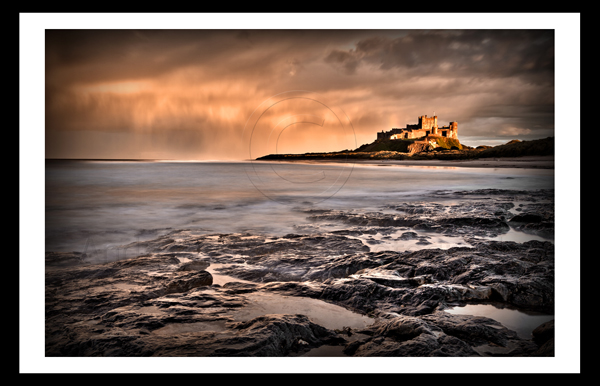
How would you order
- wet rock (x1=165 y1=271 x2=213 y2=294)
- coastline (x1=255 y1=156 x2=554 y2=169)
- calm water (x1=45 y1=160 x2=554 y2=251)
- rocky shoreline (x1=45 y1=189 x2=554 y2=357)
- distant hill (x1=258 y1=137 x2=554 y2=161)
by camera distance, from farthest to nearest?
1. distant hill (x1=258 y1=137 x2=554 y2=161)
2. coastline (x1=255 y1=156 x2=554 y2=169)
3. calm water (x1=45 y1=160 x2=554 y2=251)
4. wet rock (x1=165 y1=271 x2=213 y2=294)
5. rocky shoreline (x1=45 y1=189 x2=554 y2=357)

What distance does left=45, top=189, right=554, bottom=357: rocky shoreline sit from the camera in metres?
2.98

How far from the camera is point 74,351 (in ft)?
10.1

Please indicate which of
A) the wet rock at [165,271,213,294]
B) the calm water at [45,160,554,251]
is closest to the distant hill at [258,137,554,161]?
the calm water at [45,160,554,251]

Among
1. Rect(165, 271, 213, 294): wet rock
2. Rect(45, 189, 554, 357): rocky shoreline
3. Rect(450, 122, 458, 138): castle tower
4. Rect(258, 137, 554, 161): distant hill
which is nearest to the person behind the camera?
Rect(45, 189, 554, 357): rocky shoreline

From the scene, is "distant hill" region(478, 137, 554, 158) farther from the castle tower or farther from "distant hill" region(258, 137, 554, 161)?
the castle tower

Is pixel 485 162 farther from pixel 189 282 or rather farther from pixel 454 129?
pixel 189 282

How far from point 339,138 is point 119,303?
4682 millimetres

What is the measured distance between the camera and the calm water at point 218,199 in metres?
5.45

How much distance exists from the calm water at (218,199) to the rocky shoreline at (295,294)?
0.75m

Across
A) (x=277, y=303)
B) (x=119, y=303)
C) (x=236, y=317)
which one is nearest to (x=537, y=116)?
(x=277, y=303)

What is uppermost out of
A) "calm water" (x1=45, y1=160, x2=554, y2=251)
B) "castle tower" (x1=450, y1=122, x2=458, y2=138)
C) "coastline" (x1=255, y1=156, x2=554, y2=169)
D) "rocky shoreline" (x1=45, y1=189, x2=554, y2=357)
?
"castle tower" (x1=450, y1=122, x2=458, y2=138)

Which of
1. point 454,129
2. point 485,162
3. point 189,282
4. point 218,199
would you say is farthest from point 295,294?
point 485,162

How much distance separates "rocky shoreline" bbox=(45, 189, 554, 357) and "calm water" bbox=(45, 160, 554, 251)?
2.45 ft
